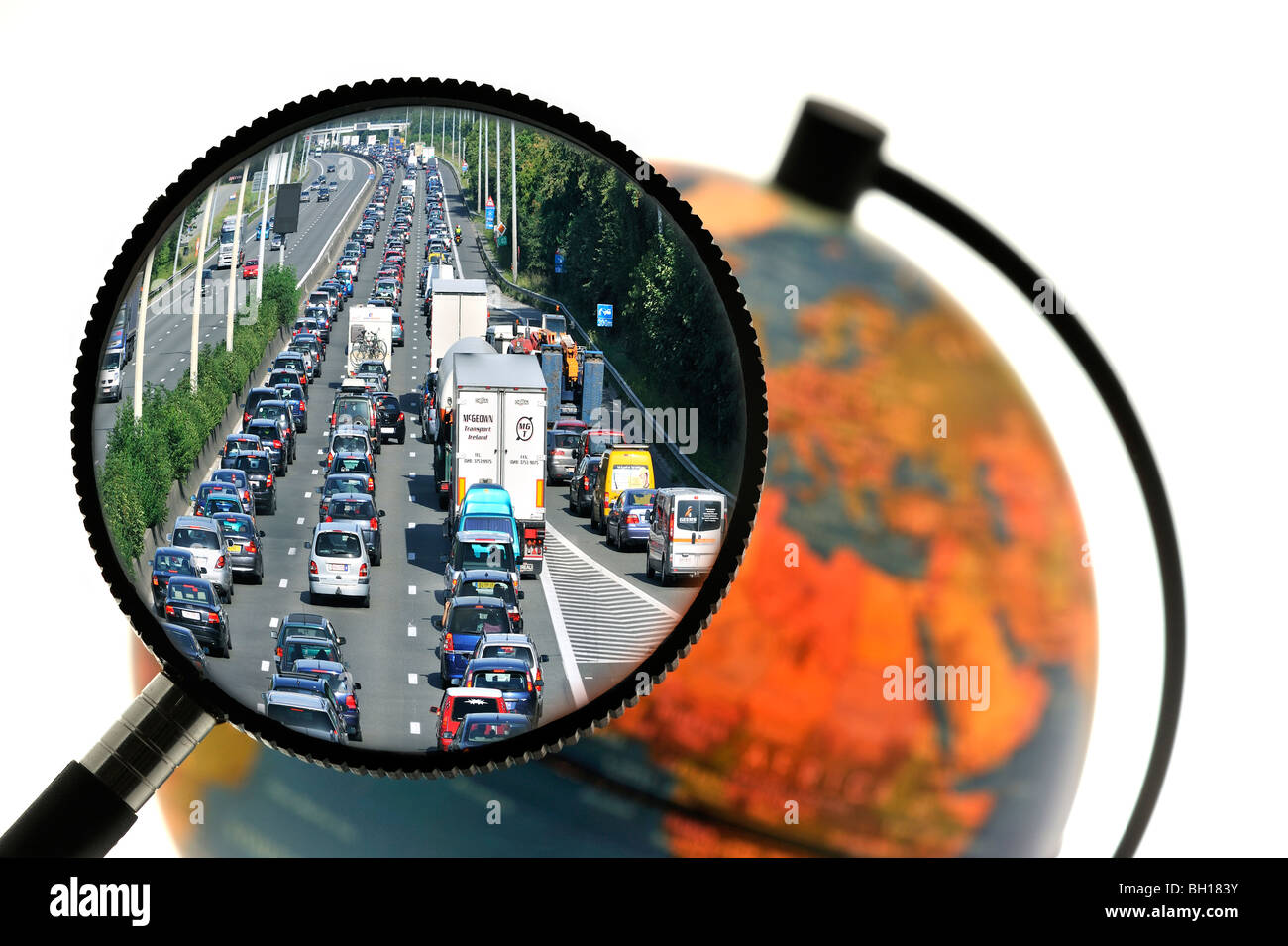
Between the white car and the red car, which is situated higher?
the white car

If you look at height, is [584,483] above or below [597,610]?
above

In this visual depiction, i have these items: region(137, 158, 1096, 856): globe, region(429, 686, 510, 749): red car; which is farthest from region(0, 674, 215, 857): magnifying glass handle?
region(137, 158, 1096, 856): globe

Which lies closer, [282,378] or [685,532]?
[685,532]

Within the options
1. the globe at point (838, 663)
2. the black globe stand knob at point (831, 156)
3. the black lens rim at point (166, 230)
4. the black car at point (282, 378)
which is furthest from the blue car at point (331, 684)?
the black globe stand knob at point (831, 156)

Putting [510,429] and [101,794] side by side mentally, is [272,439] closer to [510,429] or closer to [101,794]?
[510,429]

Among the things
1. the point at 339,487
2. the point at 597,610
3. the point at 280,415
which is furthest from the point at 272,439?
the point at 597,610

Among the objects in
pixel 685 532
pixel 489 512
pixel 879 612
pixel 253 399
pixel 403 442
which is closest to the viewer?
pixel 685 532

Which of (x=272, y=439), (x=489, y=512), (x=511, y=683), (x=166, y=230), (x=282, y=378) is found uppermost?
(x=166, y=230)

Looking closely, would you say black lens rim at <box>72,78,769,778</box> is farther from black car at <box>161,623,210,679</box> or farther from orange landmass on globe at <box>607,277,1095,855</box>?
orange landmass on globe at <box>607,277,1095,855</box>
